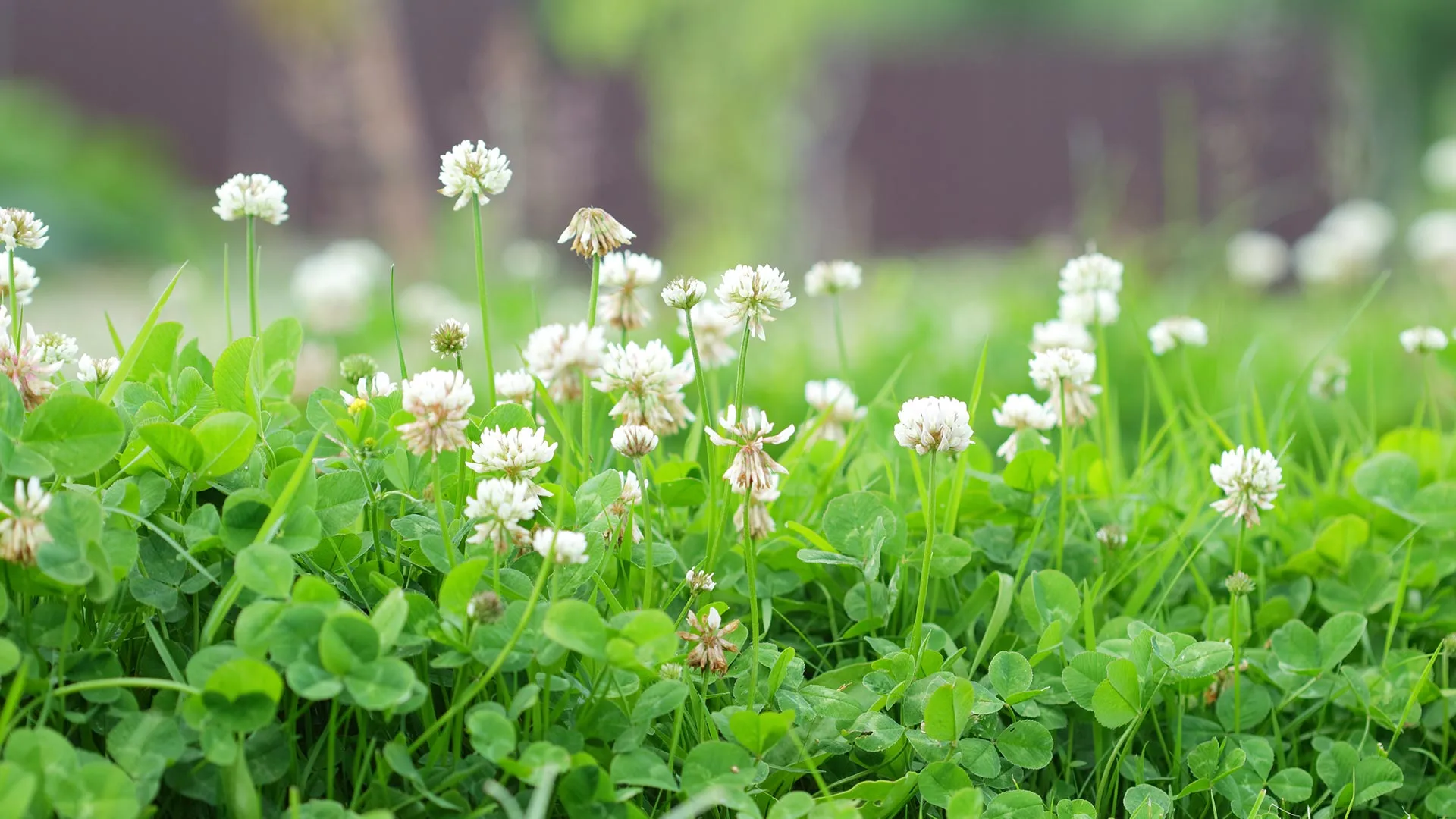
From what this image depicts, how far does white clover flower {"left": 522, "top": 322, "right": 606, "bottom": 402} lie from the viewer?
0.87 meters

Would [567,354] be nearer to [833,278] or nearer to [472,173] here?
[472,173]

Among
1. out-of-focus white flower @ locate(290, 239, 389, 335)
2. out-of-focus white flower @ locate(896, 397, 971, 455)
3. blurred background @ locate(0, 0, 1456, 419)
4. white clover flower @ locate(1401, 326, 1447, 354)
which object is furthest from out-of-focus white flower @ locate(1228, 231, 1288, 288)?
out-of-focus white flower @ locate(896, 397, 971, 455)

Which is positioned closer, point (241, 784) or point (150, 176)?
point (241, 784)

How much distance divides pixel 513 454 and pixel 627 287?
1.13 ft

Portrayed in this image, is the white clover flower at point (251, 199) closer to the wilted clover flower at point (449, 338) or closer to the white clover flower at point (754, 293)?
the wilted clover flower at point (449, 338)

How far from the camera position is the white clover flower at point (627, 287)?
133 cm

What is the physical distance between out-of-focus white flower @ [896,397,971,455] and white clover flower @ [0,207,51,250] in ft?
2.56

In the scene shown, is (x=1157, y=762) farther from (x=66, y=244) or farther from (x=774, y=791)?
(x=66, y=244)

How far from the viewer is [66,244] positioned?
10.1 m

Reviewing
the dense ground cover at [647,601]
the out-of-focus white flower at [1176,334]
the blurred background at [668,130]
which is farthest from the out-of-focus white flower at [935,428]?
the blurred background at [668,130]

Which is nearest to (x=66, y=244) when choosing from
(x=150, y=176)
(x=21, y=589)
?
(x=150, y=176)

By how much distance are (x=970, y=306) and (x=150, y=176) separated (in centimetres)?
1060

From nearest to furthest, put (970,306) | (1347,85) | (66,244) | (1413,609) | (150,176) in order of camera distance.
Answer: (1413,609), (970,306), (1347,85), (66,244), (150,176)

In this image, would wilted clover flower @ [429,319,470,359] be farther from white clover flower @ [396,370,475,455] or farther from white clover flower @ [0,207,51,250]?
white clover flower @ [0,207,51,250]
